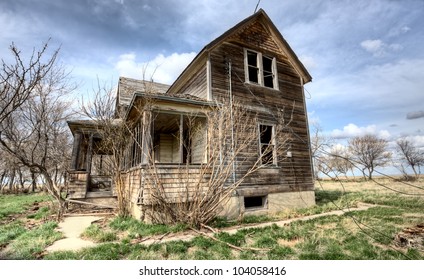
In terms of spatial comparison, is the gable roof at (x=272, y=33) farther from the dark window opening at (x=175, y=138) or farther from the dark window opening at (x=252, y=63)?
the dark window opening at (x=175, y=138)

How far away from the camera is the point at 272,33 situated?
11742mm

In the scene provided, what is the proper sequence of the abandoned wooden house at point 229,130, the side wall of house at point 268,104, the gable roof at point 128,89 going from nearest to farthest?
the abandoned wooden house at point 229,130
the side wall of house at point 268,104
the gable roof at point 128,89

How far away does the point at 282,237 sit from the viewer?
5535 mm

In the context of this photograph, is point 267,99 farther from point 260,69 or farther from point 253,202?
point 253,202

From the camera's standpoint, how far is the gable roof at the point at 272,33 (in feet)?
32.1

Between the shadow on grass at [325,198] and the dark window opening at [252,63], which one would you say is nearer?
the dark window opening at [252,63]

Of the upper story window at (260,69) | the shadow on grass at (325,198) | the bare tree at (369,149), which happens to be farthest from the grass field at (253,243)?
the bare tree at (369,149)

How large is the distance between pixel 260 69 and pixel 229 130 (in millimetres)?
4720

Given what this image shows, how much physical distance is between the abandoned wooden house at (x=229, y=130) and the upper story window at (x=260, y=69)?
0.05m

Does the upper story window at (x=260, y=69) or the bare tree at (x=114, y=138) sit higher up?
the upper story window at (x=260, y=69)

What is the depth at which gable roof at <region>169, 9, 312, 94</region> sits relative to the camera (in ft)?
32.1

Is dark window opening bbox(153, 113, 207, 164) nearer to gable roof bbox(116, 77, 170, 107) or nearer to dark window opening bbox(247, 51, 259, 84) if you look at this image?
gable roof bbox(116, 77, 170, 107)

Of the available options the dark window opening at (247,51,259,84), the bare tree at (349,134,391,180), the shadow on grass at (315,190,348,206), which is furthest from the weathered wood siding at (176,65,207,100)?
the bare tree at (349,134,391,180)
